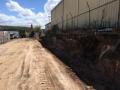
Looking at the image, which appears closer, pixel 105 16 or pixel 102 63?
pixel 102 63

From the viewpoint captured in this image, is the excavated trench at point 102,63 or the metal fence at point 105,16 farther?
the metal fence at point 105,16

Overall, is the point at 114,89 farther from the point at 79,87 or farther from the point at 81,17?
the point at 81,17

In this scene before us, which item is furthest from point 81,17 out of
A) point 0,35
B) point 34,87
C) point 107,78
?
point 0,35

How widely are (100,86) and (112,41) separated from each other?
3473mm

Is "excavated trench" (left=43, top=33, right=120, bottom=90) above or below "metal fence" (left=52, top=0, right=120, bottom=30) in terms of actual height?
below

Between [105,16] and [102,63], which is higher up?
[105,16]

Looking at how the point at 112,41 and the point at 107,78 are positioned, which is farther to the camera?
the point at 112,41

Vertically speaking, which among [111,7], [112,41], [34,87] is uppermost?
[111,7]

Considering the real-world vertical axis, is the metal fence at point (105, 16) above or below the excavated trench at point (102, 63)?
above

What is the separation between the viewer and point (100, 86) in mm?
10820

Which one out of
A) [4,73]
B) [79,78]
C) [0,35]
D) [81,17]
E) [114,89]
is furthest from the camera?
[0,35]

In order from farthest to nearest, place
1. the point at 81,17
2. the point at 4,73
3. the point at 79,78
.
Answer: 1. the point at 81,17
2. the point at 4,73
3. the point at 79,78

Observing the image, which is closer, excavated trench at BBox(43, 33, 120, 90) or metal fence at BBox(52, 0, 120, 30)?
excavated trench at BBox(43, 33, 120, 90)

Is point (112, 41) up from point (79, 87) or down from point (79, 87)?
up
